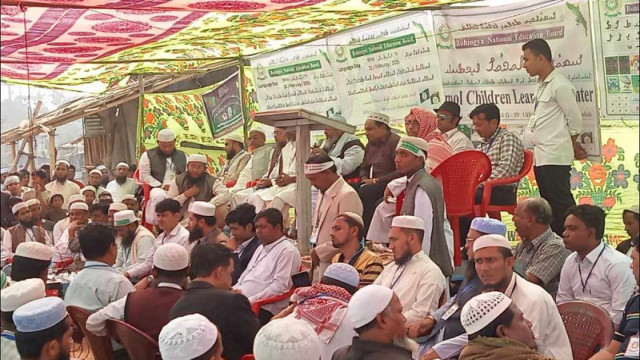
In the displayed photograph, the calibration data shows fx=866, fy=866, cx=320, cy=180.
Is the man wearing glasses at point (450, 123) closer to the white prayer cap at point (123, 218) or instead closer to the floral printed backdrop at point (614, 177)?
the floral printed backdrop at point (614, 177)

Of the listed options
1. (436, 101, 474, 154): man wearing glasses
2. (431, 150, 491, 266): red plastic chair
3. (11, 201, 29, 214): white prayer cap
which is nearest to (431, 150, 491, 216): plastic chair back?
(431, 150, 491, 266): red plastic chair

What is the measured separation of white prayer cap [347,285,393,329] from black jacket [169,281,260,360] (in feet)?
3.25

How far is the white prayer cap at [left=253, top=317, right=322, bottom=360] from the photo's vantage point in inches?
145

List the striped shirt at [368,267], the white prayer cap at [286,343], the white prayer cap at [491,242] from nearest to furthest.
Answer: the white prayer cap at [286,343] → the white prayer cap at [491,242] → the striped shirt at [368,267]

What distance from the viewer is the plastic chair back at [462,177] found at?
23.3ft

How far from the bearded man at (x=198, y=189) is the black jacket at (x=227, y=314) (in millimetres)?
4201

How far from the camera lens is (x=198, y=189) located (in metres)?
9.17

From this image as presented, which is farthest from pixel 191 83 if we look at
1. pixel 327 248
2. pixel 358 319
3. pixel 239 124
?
pixel 358 319

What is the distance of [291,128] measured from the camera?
7.98 m

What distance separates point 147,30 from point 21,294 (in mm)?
3791

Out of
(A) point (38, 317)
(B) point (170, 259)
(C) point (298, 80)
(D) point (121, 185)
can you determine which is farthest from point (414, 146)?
(D) point (121, 185)

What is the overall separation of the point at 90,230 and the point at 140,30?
2568 millimetres

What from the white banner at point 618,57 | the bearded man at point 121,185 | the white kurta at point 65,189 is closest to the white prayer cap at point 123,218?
the white kurta at point 65,189

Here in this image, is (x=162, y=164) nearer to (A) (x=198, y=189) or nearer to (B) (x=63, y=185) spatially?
(A) (x=198, y=189)
